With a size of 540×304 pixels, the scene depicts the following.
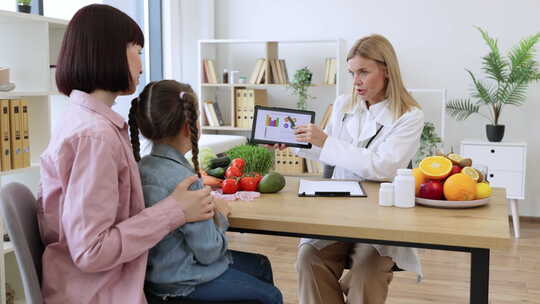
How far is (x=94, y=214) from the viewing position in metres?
1.29

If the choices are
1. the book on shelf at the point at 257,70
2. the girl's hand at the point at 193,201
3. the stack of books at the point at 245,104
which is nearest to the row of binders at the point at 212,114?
the stack of books at the point at 245,104

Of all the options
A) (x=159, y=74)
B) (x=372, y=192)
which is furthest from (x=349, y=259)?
(x=159, y=74)

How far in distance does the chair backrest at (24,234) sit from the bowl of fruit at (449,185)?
1.08 metres

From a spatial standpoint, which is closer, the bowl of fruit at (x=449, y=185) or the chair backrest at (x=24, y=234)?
the chair backrest at (x=24, y=234)

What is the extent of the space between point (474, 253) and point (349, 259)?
776 millimetres

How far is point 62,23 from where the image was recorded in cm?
289

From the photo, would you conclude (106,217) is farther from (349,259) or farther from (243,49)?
(243,49)

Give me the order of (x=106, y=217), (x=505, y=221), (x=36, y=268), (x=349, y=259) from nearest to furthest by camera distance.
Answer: (x=106, y=217) < (x=36, y=268) < (x=505, y=221) < (x=349, y=259)

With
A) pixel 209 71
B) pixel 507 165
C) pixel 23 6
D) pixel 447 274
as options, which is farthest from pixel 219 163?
pixel 209 71

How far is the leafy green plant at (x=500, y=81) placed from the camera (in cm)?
445

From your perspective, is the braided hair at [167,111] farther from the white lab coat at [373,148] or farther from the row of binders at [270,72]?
the row of binders at [270,72]

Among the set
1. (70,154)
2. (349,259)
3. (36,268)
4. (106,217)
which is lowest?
(349,259)

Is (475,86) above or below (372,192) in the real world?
above

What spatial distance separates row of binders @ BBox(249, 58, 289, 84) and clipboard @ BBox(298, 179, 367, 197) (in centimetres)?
294
